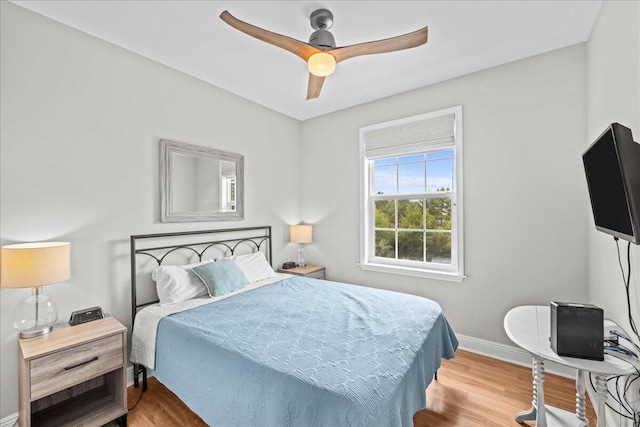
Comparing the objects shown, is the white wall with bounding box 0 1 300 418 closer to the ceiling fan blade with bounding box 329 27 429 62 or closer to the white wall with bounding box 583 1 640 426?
the ceiling fan blade with bounding box 329 27 429 62

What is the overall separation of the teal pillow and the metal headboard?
34cm

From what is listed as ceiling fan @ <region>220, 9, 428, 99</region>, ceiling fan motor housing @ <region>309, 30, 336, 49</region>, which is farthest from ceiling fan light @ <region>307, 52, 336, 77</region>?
ceiling fan motor housing @ <region>309, 30, 336, 49</region>

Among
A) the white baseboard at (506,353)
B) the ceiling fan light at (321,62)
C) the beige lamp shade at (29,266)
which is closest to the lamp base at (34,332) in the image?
the beige lamp shade at (29,266)

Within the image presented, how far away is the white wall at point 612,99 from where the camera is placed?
139 cm

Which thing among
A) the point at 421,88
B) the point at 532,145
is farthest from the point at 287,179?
the point at 532,145

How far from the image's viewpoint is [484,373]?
253cm

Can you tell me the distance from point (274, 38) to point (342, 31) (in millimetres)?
653

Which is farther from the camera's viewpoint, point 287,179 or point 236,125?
point 287,179

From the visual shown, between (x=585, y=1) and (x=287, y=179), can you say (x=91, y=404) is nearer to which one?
(x=287, y=179)

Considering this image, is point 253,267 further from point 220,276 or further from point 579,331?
point 579,331

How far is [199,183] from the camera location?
118 inches

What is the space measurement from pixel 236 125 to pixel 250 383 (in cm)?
280

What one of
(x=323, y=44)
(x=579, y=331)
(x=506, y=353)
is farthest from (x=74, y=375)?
(x=506, y=353)

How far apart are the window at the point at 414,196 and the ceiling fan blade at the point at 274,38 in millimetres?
1764
